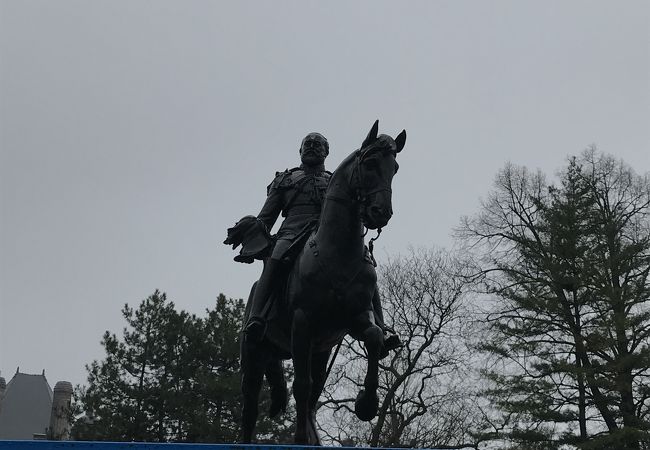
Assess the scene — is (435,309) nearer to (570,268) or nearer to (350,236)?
(570,268)

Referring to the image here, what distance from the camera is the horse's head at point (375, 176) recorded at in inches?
234

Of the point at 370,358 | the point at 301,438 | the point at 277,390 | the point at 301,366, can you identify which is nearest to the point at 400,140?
the point at 370,358

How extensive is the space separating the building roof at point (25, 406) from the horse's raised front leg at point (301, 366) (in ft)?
231

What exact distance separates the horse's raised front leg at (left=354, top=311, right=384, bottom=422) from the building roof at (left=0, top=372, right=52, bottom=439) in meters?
70.6

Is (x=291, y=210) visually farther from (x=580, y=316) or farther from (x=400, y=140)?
(x=580, y=316)

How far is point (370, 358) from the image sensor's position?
6.24m

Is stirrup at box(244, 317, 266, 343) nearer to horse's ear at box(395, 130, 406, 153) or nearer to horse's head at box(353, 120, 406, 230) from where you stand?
horse's head at box(353, 120, 406, 230)

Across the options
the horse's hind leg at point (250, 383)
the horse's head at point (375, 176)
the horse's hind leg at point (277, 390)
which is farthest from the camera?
the horse's hind leg at point (277, 390)

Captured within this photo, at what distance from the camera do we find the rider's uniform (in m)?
7.42

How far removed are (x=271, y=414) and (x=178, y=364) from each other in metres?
25.6

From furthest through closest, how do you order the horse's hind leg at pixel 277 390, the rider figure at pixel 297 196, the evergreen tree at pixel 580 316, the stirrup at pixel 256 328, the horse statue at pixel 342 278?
the evergreen tree at pixel 580 316
the horse's hind leg at pixel 277 390
the rider figure at pixel 297 196
the stirrup at pixel 256 328
the horse statue at pixel 342 278

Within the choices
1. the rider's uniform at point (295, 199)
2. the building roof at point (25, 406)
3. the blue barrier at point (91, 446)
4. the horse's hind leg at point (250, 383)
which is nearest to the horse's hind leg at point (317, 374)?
the horse's hind leg at point (250, 383)

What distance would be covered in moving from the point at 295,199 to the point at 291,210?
122 mm

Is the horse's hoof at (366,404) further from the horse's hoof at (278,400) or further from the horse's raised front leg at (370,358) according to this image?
the horse's hoof at (278,400)
